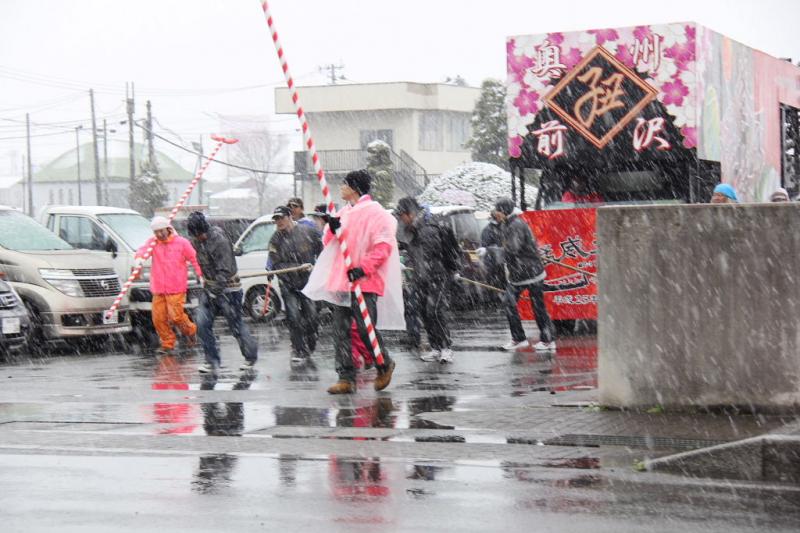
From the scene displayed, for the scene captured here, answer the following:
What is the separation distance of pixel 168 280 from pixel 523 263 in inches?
184

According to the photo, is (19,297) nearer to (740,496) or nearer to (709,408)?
(709,408)

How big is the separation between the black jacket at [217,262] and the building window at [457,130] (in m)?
48.0

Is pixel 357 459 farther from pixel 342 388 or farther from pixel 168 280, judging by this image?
pixel 168 280

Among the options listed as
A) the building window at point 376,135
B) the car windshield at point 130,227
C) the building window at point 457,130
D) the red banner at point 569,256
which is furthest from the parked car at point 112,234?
the building window at point 457,130

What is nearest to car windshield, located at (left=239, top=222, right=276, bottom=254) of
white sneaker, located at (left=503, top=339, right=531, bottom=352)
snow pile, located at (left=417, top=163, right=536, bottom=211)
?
white sneaker, located at (left=503, top=339, right=531, bottom=352)

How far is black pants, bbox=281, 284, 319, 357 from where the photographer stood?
1559 centimetres

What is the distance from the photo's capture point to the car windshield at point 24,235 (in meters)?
18.5

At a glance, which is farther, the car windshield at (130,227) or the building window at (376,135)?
the building window at (376,135)

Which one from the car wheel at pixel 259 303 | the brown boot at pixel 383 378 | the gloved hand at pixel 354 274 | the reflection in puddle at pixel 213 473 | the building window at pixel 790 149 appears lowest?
the reflection in puddle at pixel 213 473

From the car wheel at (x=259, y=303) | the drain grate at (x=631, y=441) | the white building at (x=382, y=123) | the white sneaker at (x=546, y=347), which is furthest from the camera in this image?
the white building at (x=382, y=123)

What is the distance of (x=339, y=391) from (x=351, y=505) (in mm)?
4998

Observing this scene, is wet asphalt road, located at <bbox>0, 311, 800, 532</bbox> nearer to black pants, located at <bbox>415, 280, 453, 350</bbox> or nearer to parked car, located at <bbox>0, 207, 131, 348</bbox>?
black pants, located at <bbox>415, 280, 453, 350</bbox>

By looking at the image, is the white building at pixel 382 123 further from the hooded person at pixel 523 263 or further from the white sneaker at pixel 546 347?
the white sneaker at pixel 546 347

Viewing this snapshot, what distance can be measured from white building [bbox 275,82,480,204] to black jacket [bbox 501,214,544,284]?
135 ft
